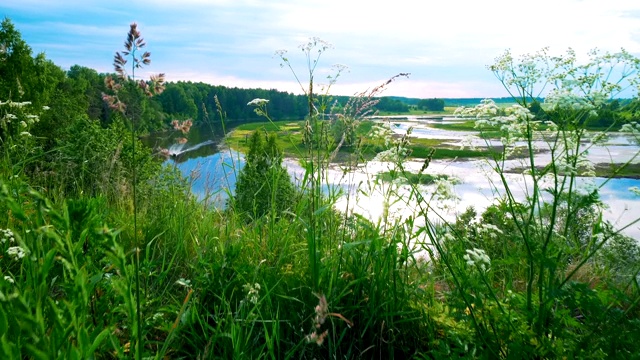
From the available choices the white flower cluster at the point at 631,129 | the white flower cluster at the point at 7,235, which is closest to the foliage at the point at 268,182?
the white flower cluster at the point at 7,235

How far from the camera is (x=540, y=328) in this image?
2.07 meters

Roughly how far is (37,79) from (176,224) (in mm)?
31452

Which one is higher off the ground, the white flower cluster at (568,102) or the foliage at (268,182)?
the white flower cluster at (568,102)

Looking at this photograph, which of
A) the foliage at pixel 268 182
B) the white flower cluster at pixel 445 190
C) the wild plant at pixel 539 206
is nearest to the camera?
the wild plant at pixel 539 206

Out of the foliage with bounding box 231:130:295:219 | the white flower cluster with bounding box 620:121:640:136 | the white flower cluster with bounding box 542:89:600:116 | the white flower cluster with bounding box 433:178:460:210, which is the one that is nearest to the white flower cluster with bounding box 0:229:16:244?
the foliage with bounding box 231:130:295:219

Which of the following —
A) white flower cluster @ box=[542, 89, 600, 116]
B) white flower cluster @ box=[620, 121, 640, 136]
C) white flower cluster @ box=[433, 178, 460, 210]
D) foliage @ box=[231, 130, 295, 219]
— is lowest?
foliage @ box=[231, 130, 295, 219]

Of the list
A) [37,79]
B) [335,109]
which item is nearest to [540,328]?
[335,109]

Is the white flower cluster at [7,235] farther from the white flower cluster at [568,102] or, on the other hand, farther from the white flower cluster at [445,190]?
the white flower cluster at [568,102]

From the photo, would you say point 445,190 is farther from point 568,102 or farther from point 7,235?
point 7,235

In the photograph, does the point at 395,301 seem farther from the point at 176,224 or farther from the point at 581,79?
the point at 176,224

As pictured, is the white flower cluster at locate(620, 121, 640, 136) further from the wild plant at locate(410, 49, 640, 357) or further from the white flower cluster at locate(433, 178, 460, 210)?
the white flower cluster at locate(433, 178, 460, 210)

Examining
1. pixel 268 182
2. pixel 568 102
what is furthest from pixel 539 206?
pixel 268 182

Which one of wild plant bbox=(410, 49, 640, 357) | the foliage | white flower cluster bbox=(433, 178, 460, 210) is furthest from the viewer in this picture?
the foliage

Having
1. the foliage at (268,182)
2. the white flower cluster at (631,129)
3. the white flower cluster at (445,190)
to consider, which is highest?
the white flower cluster at (631,129)
